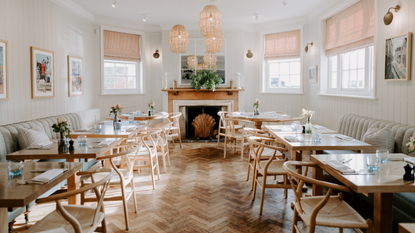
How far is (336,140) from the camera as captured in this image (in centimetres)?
350

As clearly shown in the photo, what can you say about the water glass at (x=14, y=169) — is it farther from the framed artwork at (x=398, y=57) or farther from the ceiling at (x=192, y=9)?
the ceiling at (x=192, y=9)

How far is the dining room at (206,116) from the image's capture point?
2.33m

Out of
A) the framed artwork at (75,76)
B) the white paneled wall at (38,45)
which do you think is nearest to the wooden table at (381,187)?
the white paneled wall at (38,45)

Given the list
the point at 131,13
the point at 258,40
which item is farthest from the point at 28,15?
the point at 258,40

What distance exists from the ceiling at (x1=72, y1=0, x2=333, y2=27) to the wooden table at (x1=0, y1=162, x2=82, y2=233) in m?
4.42

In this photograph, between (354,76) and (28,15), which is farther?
(354,76)

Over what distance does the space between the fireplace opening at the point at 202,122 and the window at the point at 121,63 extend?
63.5 inches

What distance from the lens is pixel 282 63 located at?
7.93 m

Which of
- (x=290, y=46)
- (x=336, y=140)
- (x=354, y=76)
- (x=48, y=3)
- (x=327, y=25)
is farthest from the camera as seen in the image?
(x=290, y=46)

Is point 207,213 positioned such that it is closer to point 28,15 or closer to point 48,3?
point 28,15

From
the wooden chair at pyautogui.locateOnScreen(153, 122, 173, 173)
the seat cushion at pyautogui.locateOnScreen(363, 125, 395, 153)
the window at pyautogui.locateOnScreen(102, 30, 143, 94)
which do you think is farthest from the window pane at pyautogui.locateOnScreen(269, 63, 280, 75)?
the seat cushion at pyautogui.locateOnScreen(363, 125, 395, 153)

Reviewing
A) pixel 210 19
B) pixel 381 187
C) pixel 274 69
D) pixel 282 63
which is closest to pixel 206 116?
pixel 274 69

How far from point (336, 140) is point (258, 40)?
5.21 metres

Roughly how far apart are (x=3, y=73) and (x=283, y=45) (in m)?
6.23
